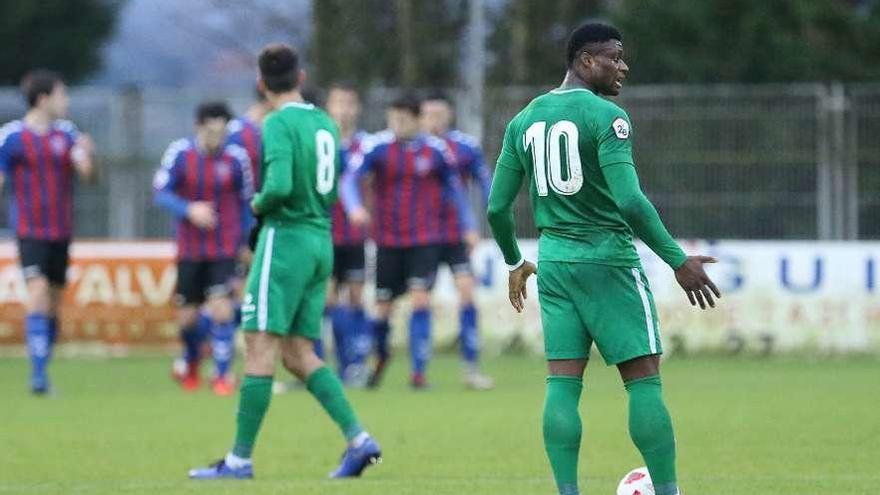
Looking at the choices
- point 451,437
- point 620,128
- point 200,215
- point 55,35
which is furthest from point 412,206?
point 55,35

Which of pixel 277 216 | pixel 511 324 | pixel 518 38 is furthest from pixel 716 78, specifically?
pixel 277 216

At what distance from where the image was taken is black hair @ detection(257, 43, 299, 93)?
32.9 ft

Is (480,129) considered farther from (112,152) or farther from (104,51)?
(104,51)

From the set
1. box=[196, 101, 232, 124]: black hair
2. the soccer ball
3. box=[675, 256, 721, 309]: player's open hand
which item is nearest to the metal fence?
box=[196, 101, 232, 124]: black hair

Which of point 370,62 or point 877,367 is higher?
point 370,62

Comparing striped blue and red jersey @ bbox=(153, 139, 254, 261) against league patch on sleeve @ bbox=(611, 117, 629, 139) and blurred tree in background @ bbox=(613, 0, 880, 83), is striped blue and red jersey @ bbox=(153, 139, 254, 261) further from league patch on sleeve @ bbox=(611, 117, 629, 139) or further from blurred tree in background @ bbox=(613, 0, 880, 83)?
blurred tree in background @ bbox=(613, 0, 880, 83)

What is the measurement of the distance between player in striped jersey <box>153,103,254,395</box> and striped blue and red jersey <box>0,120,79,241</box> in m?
0.82

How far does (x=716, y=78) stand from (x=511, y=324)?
7.30 meters

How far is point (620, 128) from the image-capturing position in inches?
304

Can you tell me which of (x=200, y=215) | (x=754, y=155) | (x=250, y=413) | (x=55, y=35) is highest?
(x=55, y=35)

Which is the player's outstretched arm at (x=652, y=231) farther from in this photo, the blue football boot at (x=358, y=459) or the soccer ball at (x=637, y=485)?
the blue football boot at (x=358, y=459)

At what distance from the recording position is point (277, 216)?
33.2 feet

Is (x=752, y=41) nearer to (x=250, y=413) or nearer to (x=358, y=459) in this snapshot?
(x=358, y=459)

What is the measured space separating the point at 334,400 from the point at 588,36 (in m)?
2.90
